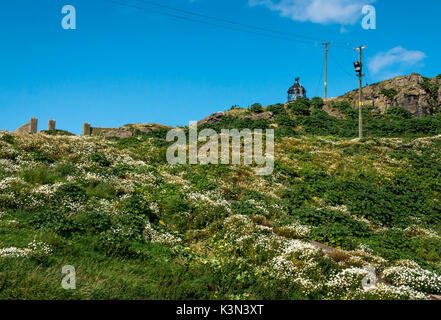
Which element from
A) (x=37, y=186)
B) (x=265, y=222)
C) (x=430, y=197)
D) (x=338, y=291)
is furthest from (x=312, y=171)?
(x=37, y=186)

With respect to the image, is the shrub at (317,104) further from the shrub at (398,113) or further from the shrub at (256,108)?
the shrub at (398,113)

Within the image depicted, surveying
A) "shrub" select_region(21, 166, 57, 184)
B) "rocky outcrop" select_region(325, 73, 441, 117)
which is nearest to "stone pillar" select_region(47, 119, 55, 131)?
"shrub" select_region(21, 166, 57, 184)

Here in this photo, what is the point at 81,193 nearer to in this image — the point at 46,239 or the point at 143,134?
the point at 46,239

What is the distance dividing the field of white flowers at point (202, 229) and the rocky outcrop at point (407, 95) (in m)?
37.5

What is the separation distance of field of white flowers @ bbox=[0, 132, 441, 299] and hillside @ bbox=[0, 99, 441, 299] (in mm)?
44

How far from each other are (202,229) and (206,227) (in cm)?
16

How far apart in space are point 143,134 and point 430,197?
2741 cm

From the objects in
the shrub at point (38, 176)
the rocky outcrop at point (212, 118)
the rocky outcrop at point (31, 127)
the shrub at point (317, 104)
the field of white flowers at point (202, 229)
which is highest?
the shrub at point (317, 104)

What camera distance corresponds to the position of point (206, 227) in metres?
11.9

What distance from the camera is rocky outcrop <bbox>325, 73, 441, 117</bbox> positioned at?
52.8 m

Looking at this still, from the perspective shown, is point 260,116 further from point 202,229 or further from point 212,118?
point 202,229

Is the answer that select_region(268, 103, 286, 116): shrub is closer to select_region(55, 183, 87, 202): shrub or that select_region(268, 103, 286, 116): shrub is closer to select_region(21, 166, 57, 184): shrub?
select_region(21, 166, 57, 184): shrub

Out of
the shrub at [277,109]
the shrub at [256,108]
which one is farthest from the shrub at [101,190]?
the shrub at [277,109]

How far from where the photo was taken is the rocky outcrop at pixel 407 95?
173ft
